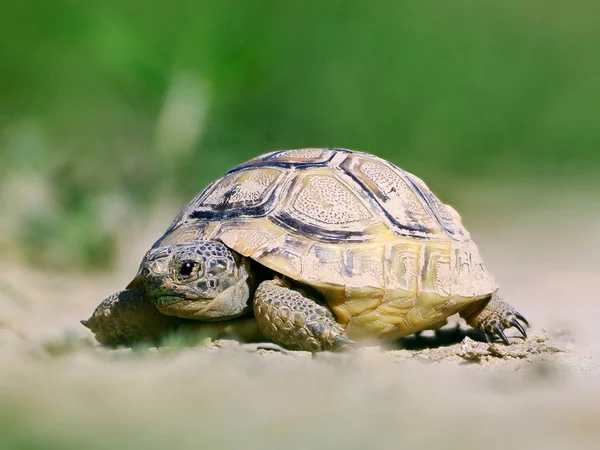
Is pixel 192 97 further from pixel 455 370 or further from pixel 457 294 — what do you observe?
pixel 455 370

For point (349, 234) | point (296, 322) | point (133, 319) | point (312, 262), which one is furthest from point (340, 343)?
point (133, 319)

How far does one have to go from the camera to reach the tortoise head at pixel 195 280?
376cm

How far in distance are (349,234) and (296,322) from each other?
644 millimetres

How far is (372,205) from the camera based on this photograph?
4289mm

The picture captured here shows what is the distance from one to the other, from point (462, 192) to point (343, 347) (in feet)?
23.1

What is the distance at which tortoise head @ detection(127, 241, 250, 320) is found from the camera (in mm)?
3756

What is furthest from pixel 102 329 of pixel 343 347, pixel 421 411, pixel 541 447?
pixel 541 447

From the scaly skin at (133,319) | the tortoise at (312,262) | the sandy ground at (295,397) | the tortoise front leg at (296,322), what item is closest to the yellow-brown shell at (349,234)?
the tortoise at (312,262)

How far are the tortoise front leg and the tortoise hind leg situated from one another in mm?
1235

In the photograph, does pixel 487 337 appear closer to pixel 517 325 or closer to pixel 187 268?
pixel 517 325

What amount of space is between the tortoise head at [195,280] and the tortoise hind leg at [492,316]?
153cm

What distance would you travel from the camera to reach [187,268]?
12.4ft

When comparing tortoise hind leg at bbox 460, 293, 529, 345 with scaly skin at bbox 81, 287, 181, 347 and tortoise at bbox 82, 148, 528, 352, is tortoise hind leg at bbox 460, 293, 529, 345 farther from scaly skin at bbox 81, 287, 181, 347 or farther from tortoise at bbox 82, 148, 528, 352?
scaly skin at bbox 81, 287, 181, 347

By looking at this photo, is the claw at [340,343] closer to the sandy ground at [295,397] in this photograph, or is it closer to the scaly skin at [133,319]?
the sandy ground at [295,397]
